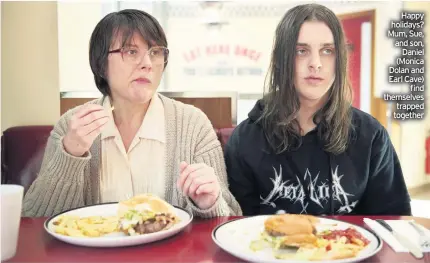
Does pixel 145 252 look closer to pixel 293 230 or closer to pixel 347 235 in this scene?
pixel 293 230

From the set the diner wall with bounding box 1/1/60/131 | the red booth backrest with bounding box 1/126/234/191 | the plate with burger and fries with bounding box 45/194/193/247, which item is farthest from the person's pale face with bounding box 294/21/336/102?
the diner wall with bounding box 1/1/60/131

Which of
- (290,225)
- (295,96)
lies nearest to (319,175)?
(295,96)

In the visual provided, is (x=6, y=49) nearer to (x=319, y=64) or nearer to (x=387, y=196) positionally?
(x=319, y=64)

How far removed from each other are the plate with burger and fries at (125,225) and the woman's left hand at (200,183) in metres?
0.06

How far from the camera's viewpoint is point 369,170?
142 cm

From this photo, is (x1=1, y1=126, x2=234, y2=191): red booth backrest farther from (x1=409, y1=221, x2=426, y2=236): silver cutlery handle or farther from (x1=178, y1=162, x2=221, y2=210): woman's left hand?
(x1=409, y1=221, x2=426, y2=236): silver cutlery handle

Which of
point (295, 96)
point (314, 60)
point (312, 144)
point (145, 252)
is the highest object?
point (314, 60)

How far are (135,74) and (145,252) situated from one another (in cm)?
62

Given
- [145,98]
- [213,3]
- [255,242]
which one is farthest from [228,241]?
[213,3]

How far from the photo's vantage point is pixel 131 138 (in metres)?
1.45

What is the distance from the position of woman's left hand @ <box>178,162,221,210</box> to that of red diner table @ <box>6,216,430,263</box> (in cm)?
13

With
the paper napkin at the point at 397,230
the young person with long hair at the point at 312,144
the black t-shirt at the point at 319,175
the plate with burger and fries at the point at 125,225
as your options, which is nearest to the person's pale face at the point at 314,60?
the young person with long hair at the point at 312,144

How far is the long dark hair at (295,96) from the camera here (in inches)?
53.5

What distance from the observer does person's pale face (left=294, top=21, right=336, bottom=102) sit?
1.31 metres
